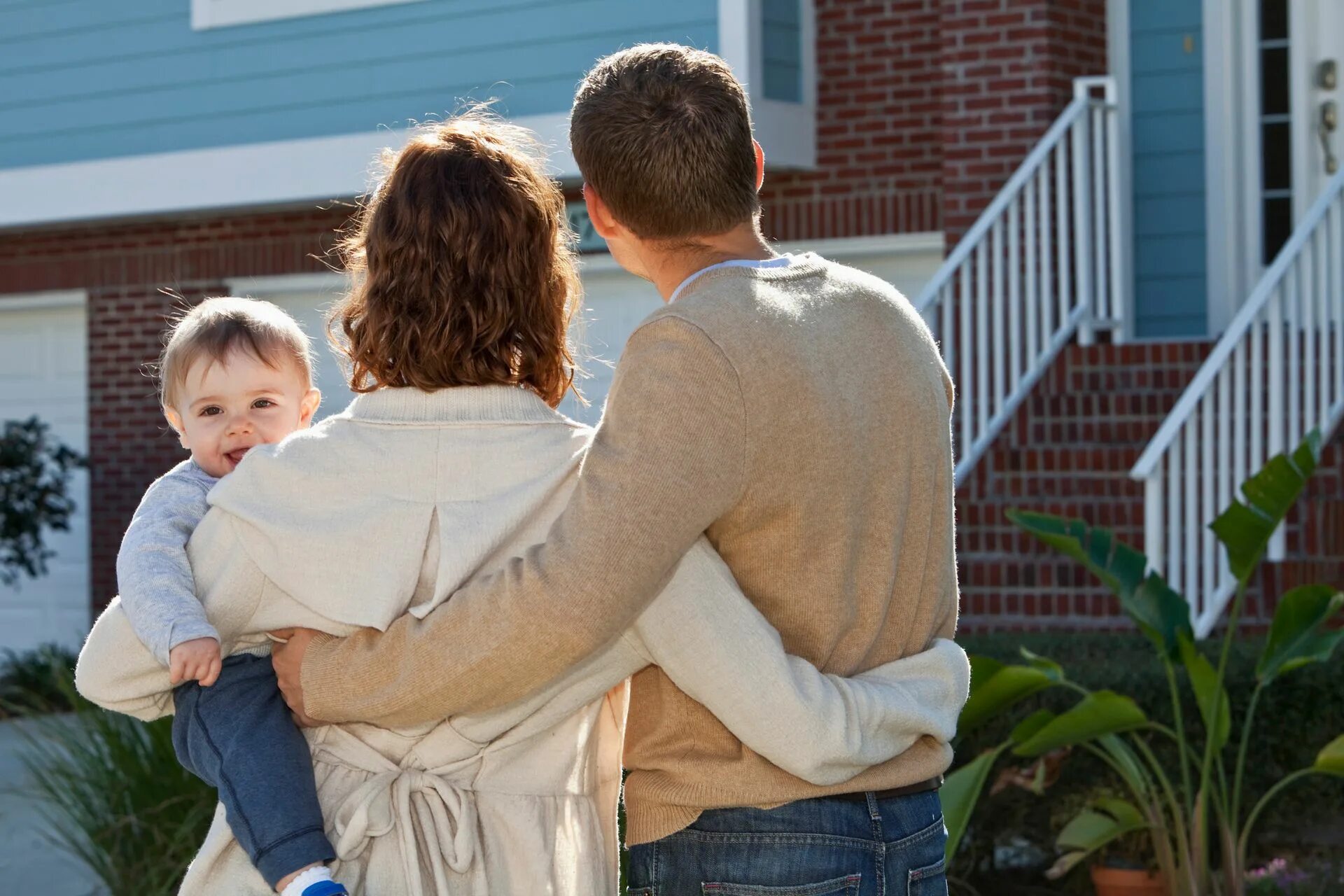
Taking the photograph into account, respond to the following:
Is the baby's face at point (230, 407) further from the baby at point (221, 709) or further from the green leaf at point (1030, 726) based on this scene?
the green leaf at point (1030, 726)

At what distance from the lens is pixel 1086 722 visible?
4660 mm

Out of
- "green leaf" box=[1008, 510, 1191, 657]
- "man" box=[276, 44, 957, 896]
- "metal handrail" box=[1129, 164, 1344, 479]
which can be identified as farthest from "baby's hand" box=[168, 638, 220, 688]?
"metal handrail" box=[1129, 164, 1344, 479]

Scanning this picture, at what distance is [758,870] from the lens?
7.04ft

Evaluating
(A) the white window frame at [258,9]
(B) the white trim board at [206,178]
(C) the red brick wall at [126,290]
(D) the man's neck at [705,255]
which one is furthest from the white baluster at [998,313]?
(D) the man's neck at [705,255]

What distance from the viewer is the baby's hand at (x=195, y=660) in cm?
214

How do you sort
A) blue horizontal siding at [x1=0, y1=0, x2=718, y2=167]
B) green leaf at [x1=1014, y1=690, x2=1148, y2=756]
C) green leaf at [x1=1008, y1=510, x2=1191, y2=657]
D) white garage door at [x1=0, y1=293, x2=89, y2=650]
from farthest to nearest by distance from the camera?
white garage door at [x1=0, y1=293, x2=89, y2=650]
blue horizontal siding at [x1=0, y1=0, x2=718, y2=167]
green leaf at [x1=1008, y1=510, x2=1191, y2=657]
green leaf at [x1=1014, y1=690, x2=1148, y2=756]

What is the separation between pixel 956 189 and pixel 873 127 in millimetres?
798

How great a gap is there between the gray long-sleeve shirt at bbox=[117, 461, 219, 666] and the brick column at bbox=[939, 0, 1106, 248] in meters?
6.69

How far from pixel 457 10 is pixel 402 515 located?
7.95m

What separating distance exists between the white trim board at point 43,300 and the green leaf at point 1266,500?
896 cm

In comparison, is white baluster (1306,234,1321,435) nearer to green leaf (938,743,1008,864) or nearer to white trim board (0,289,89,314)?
green leaf (938,743,1008,864)

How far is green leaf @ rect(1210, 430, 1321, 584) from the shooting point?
191 inches

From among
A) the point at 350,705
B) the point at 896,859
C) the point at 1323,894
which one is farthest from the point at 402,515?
the point at 1323,894

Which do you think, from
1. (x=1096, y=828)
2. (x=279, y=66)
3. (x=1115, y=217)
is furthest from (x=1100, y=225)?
(x=279, y=66)
